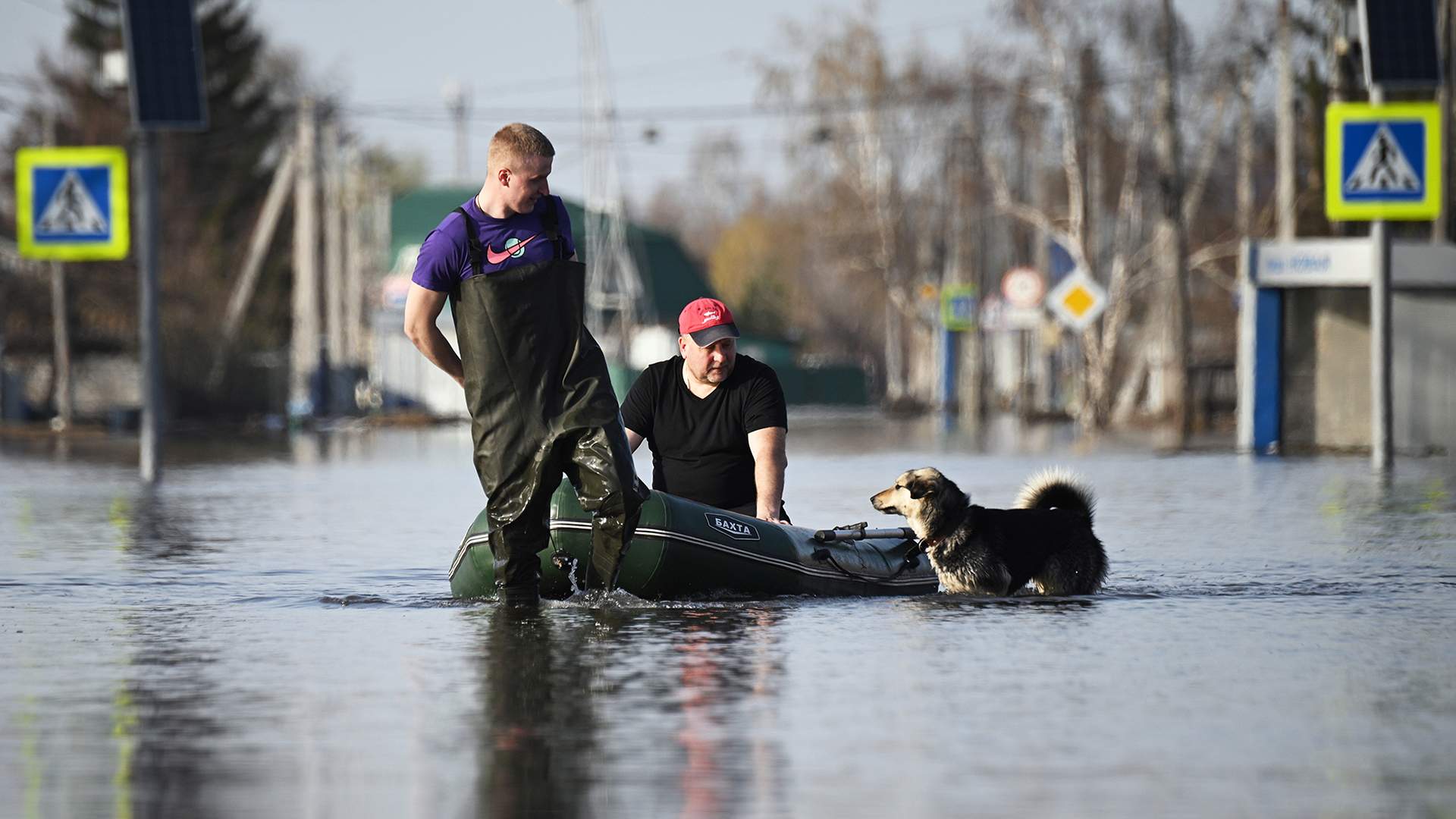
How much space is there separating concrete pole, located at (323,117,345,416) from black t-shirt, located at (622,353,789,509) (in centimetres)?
4998

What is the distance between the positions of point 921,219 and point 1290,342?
51.8 metres

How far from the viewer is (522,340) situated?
1101 centimetres

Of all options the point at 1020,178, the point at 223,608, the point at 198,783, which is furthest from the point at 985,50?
the point at 198,783

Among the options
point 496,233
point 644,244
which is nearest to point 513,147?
point 496,233

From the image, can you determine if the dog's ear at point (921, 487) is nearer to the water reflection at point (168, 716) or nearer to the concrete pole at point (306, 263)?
the water reflection at point (168, 716)

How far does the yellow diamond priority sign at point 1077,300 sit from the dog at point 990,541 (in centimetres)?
3049

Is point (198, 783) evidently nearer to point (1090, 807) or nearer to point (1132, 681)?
point (1090, 807)

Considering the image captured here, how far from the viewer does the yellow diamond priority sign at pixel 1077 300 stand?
43250mm

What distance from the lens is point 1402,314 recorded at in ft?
110

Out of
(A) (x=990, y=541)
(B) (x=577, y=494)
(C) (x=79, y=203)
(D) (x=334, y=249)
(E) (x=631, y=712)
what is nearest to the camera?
(E) (x=631, y=712)

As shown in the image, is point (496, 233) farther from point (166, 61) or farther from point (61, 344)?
point (61, 344)

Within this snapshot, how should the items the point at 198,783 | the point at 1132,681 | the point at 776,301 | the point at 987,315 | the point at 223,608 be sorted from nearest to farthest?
the point at 198,783, the point at 1132,681, the point at 223,608, the point at 987,315, the point at 776,301

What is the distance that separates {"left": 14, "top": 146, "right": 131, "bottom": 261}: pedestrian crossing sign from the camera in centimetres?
2919

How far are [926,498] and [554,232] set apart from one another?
8.45ft
